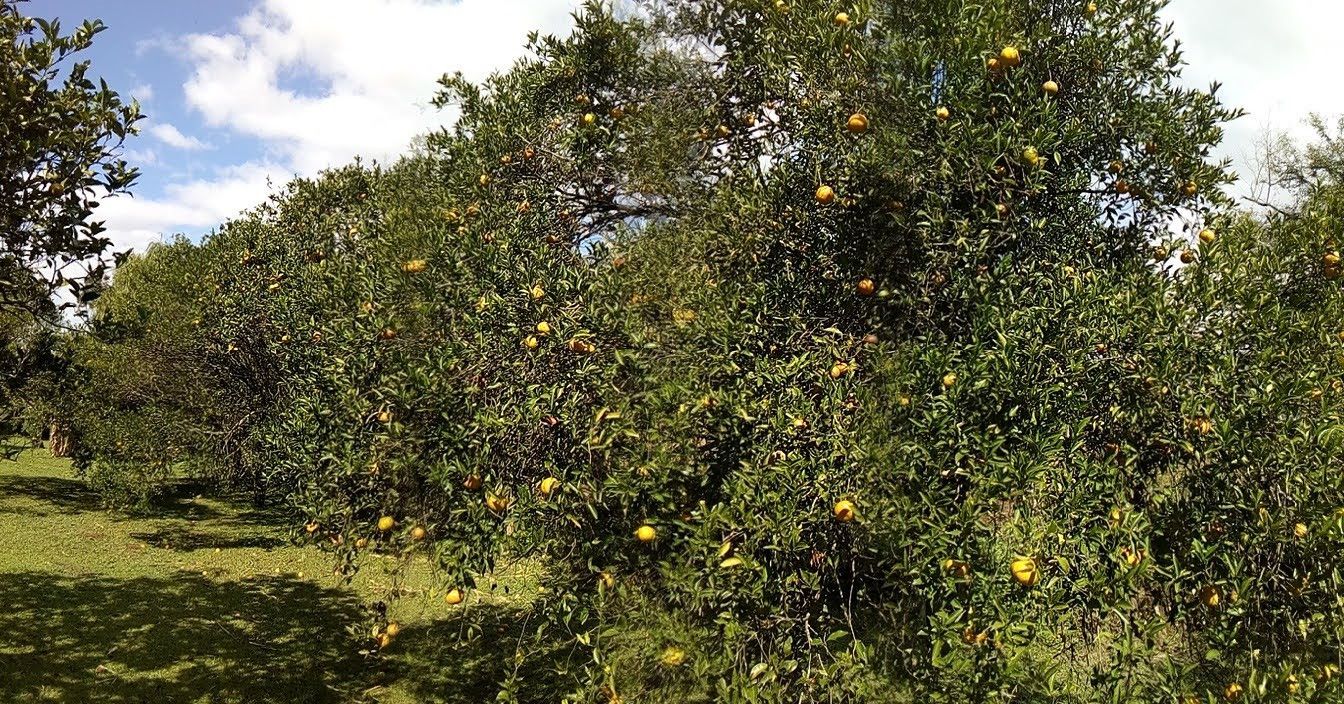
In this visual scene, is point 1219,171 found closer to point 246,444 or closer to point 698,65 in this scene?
point 698,65

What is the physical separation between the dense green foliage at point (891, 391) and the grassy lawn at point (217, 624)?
1102mm

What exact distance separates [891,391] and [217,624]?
8.97 m

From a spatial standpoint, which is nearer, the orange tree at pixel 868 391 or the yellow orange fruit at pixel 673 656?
the orange tree at pixel 868 391

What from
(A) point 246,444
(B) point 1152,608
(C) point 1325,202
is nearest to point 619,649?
(B) point 1152,608

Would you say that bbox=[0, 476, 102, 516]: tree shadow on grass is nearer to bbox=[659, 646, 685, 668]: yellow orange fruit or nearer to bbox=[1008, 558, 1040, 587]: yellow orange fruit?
bbox=[659, 646, 685, 668]: yellow orange fruit

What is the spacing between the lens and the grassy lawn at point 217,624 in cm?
682

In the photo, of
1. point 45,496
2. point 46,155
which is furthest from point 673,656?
point 45,496

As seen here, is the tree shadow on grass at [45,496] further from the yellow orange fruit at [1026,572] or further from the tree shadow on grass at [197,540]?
the yellow orange fruit at [1026,572]

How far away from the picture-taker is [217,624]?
8883 millimetres

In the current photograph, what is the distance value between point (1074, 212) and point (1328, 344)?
4.45 ft

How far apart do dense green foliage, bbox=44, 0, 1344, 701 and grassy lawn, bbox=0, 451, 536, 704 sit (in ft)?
3.62

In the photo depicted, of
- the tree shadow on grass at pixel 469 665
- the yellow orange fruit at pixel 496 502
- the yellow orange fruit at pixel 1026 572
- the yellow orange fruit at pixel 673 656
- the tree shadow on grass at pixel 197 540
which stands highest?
the yellow orange fruit at pixel 496 502

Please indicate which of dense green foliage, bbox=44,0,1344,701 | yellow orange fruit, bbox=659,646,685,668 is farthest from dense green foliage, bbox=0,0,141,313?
yellow orange fruit, bbox=659,646,685,668

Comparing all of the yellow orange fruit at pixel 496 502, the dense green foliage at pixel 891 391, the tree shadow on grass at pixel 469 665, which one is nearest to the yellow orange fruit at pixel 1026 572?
the dense green foliage at pixel 891 391
